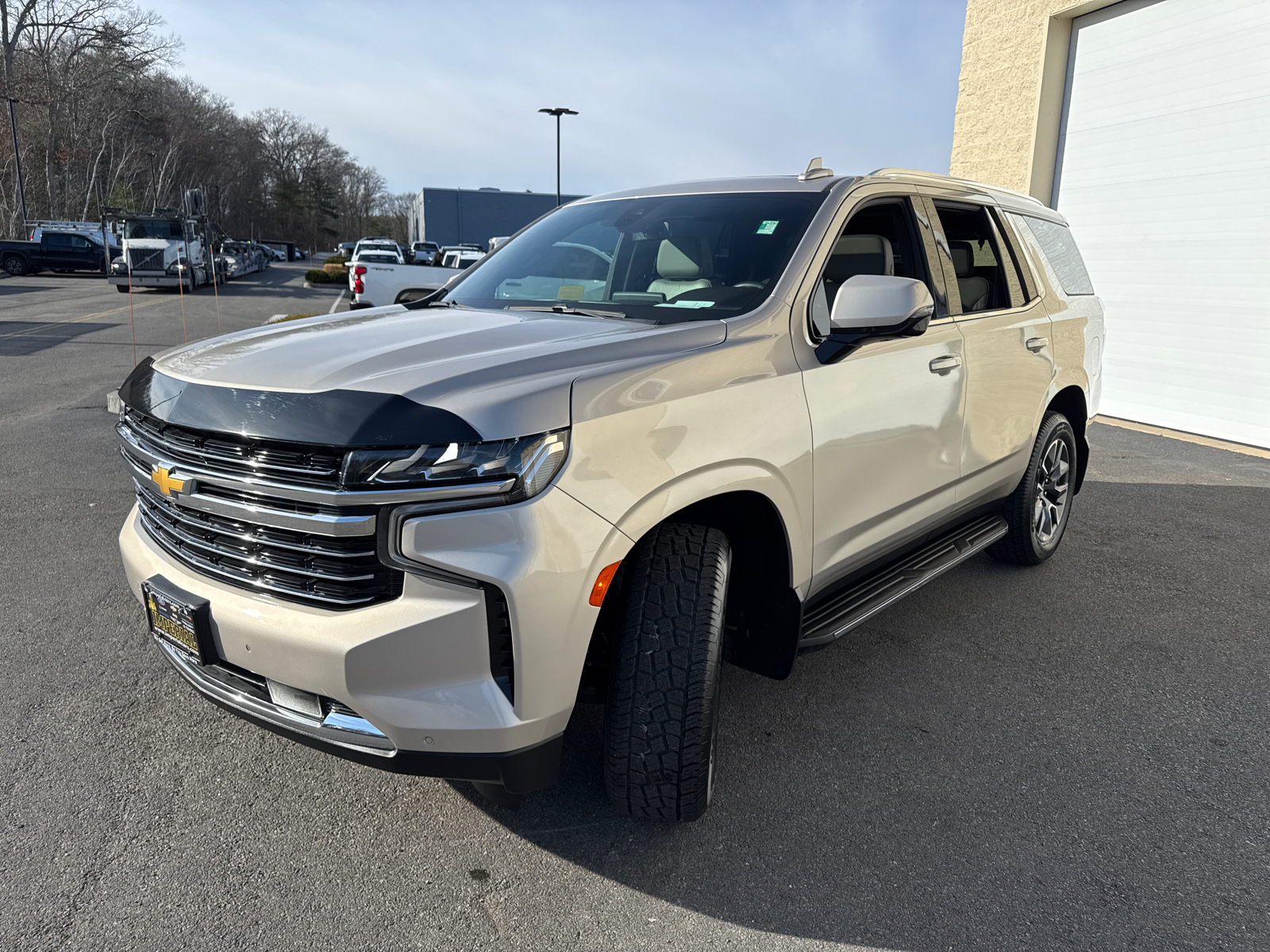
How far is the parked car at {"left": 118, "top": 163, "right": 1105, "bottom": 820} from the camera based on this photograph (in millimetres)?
1965

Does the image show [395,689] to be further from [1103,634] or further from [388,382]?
[1103,634]

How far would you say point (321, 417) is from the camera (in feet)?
6.52

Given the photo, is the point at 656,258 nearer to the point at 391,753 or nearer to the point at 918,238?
the point at 918,238

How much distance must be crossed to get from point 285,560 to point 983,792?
2.20m

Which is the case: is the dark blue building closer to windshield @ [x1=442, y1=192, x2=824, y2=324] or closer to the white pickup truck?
the white pickup truck

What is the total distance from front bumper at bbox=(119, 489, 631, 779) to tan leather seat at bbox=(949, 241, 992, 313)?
2.44 meters

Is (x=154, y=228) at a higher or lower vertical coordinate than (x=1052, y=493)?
higher

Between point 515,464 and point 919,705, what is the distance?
214cm

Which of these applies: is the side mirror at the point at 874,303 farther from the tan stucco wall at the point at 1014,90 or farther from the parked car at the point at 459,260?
the tan stucco wall at the point at 1014,90

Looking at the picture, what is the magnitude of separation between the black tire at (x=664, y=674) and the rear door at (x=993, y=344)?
6.13 feet

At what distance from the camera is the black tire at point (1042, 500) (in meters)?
4.56

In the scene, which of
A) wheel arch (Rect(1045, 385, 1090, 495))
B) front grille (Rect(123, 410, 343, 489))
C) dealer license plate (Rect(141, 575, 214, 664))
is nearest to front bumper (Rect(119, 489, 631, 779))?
dealer license plate (Rect(141, 575, 214, 664))

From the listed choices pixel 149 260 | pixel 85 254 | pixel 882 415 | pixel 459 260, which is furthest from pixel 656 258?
pixel 85 254

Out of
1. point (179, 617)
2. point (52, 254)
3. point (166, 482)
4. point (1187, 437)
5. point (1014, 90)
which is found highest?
point (1014, 90)
